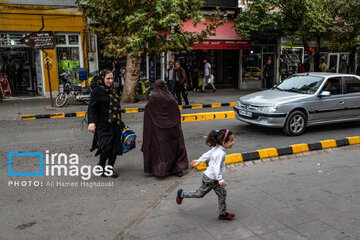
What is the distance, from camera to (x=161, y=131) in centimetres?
598

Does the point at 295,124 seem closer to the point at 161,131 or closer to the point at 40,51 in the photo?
the point at 161,131

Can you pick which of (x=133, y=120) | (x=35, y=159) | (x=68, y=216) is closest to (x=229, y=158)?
(x=68, y=216)

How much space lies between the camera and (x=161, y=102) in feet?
19.5

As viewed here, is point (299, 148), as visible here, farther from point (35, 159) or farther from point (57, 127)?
point (57, 127)

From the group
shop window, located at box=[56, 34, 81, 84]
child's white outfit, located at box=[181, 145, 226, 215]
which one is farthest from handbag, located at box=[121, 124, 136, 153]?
shop window, located at box=[56, 34, 81, 84]

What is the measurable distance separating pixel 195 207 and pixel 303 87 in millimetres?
6192

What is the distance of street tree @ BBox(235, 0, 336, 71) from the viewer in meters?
18.2

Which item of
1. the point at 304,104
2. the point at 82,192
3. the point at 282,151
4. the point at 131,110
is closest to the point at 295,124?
the point at 304,104

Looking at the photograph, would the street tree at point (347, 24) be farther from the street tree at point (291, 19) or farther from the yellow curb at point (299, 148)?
the yellow curb at point (299, 148)

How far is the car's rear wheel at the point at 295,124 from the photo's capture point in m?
9.12

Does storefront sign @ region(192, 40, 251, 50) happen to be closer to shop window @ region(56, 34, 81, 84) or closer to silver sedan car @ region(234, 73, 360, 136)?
shop window @ region(56, 34, 81, 84)

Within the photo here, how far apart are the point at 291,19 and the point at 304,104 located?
493 inches

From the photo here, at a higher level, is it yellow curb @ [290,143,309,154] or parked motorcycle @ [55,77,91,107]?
parked motorcycle @ [55,77,91,107]

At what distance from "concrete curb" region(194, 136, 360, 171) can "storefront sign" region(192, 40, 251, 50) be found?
12.8m
